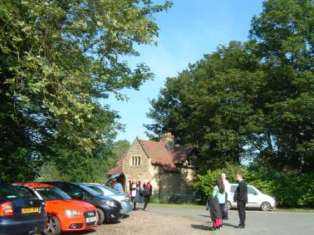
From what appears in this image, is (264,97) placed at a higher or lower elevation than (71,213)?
higher

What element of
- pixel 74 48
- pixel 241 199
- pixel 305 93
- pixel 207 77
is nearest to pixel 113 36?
pixel 74 48

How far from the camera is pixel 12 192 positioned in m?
15.2

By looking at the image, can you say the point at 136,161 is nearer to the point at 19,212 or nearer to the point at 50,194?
the point at 50,194

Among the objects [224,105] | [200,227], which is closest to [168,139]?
[224,105]

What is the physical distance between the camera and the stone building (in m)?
71.0

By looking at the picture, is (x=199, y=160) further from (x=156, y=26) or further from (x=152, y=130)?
(x=156, y=26)

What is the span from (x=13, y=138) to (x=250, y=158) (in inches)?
1400

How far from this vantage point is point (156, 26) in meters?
20.7

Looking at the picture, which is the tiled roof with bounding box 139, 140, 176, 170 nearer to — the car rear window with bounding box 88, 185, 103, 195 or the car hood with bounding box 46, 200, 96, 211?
the car rear window with bounding box 88, 185, 103, 195

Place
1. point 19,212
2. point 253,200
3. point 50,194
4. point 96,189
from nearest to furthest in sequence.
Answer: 1. point 19,212
2. point 50,194
3. point 96,189
4. point 253,200

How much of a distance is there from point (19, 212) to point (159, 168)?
57.4m

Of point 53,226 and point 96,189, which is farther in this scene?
point 96,189

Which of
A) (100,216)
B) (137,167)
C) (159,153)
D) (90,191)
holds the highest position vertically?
(159,153)

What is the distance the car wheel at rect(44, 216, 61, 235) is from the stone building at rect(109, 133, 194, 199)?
5248cm
